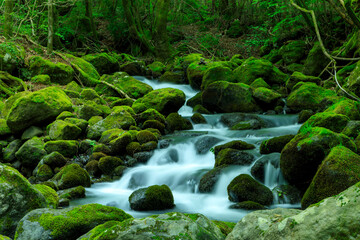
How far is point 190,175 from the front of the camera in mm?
7656

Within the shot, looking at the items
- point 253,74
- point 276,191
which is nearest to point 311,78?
→ point 253,74

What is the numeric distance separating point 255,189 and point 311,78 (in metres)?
9.29

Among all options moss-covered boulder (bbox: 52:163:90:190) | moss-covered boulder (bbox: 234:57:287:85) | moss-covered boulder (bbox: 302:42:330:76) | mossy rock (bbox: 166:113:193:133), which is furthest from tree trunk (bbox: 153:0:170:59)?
moss-covered boulder (bbox: 52:163:90:190)

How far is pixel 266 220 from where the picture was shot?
8.34ft

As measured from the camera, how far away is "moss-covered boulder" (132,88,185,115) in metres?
12.2

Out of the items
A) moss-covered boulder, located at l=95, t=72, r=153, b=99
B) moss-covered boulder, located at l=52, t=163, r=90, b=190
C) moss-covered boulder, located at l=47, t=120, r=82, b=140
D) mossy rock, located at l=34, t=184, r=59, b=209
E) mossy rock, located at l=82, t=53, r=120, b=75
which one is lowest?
moss-covered boulder, located at l=52, t=163, r=90, b=190

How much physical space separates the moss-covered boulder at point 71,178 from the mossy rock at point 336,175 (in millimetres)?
4973

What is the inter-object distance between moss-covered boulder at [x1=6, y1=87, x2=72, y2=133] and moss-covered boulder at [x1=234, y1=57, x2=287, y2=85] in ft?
27.9

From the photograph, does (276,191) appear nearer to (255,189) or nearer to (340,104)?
(255,189)

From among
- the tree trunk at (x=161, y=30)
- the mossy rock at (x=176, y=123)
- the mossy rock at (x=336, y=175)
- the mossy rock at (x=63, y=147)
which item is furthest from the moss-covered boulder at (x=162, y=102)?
the tree trunk at (x=161, y=30)

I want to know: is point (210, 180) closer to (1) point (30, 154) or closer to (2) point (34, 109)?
(1) point (30, 154)

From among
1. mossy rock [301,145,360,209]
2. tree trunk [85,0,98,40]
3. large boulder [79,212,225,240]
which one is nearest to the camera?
large boulder [79,212,225,240]

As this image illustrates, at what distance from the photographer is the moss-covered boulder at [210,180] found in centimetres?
684

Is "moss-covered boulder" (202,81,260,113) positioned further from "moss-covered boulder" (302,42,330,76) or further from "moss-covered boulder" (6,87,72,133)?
"moss-covered boulder" (6,87,72,133)
